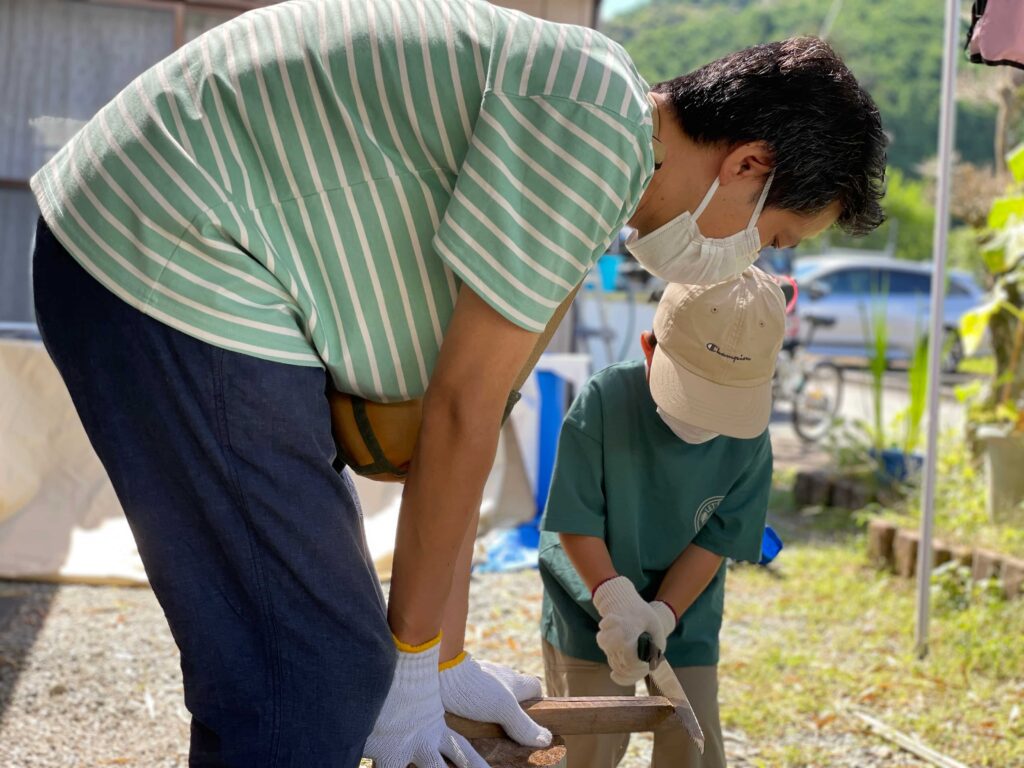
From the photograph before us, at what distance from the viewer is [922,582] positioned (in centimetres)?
355

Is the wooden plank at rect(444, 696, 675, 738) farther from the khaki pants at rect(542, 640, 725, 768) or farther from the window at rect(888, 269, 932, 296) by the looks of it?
the window at rect(888, 269, 932, 296)

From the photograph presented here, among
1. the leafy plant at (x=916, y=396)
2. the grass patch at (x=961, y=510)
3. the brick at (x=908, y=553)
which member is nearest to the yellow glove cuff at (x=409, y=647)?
the grass patch at (x=961, y=510)

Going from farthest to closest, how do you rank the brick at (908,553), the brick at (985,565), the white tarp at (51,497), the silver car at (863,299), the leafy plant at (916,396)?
the silver car at (863,299), the leafy plant at (916,396), the brick at (908,553), the white tarp at (51,497), the brick at (985,565)

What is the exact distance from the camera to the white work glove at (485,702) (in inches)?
56.4

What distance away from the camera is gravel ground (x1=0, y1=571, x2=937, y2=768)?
2.85 metres

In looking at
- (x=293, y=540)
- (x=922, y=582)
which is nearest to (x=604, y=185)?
(x=293, y=540)

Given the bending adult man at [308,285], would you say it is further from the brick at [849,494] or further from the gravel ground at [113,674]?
the brick at [849,494]

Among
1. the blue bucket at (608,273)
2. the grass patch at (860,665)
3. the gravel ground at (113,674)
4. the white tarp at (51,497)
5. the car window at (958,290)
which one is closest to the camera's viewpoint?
the gravel ground at (113,674)

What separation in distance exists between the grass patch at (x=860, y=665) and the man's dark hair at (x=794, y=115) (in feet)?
6.46

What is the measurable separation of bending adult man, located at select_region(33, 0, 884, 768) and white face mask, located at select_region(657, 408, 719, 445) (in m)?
0.89

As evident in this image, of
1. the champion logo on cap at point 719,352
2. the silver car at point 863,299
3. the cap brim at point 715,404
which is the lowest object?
the silver car at point 863,299

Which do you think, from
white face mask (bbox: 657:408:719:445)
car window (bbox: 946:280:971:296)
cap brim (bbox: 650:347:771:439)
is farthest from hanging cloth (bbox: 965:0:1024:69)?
car window (bbox: 946:280:971:296)

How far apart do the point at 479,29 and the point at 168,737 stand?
236cm

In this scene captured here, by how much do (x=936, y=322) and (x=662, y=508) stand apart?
6.00 feet
